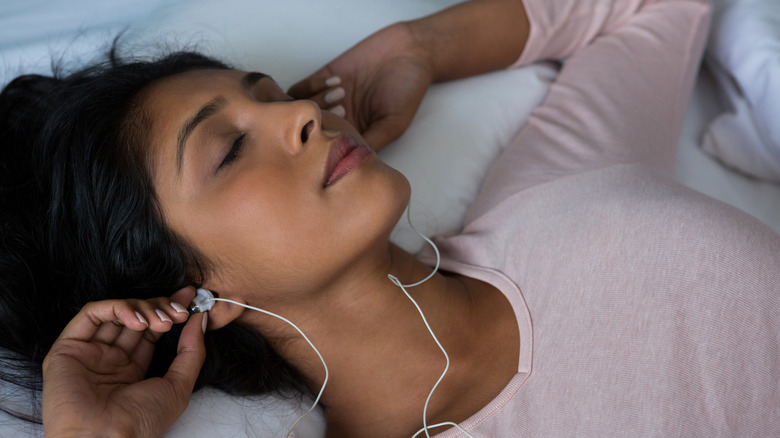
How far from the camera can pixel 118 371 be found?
1.09 m

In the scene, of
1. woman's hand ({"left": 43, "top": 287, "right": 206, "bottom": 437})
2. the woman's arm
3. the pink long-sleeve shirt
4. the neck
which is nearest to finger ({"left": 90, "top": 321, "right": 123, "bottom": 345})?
woman's hand ({"left": 43, "top": 287, "right": 206, "bottom": 437})

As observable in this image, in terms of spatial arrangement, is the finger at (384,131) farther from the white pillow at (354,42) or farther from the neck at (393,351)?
the neck at (393,351)

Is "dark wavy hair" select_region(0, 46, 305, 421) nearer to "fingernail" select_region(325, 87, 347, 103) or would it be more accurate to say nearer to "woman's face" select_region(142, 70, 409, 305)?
"woman's face" select_region(142, 70, 409, 305)

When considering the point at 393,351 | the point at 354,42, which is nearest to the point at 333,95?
the point at 354,42

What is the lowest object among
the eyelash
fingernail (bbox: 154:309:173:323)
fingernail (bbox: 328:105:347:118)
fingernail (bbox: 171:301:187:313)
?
fingernail (bbox: 171:301:187:313)

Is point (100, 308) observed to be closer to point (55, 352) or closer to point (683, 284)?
point (55, 352)

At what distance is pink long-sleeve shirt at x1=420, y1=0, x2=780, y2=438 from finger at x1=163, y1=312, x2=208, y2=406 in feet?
1.61

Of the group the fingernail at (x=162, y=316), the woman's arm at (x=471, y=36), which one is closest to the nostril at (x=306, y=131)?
the fingernail at (x=162, y=316)

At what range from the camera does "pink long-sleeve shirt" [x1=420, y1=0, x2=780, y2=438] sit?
1127 mm

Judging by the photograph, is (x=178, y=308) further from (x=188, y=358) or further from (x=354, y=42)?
(x=354, y=42)

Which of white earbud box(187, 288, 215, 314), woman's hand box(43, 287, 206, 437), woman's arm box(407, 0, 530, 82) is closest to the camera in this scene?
woman's hand box(43, 287, 206, 437)

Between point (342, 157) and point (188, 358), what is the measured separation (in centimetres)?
45

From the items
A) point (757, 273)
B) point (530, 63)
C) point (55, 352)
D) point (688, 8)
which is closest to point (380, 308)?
point (55, 352)

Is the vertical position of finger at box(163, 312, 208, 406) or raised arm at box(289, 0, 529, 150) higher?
raised arm at box(289, 0, 529, 150)
